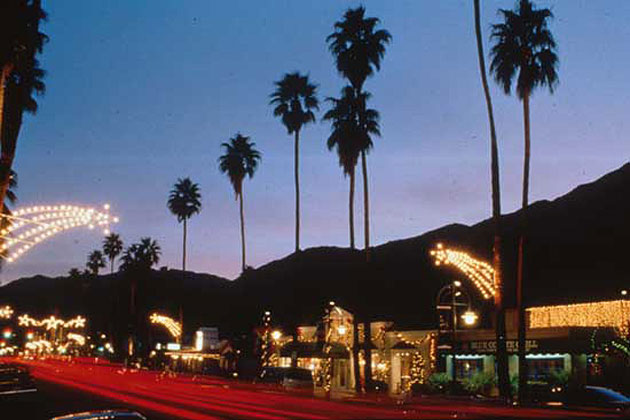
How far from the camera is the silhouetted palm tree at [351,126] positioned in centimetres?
4906

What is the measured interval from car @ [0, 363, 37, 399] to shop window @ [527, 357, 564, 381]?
2851cm

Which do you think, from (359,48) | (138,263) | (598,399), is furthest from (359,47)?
(138,263)

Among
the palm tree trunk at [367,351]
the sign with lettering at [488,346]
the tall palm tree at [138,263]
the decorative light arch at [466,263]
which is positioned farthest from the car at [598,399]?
the tall palm tree at [138,263]

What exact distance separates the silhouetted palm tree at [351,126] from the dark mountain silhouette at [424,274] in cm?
846

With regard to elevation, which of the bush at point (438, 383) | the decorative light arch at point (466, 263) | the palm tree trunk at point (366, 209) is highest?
the palm tree trunk at point (366, 209)

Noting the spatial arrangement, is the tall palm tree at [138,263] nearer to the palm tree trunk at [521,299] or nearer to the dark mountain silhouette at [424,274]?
the dark mountain silhouette at [424,274]

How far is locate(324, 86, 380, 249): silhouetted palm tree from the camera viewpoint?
49.1m

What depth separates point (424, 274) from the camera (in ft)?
363

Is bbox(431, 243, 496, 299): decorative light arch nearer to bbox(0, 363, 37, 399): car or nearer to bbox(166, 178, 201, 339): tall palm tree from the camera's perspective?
bbox(0, 363, 37, 399): car

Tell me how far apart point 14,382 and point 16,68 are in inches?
657

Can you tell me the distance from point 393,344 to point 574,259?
58178 millimetres

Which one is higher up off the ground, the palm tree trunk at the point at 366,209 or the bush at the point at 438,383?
the palm tree trunk at the point at 366,209

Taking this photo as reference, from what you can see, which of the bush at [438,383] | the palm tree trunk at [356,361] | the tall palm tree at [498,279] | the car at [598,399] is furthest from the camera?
the palm tree trunk at [356,361]

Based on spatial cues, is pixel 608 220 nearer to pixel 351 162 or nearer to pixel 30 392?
pixel 351 162
